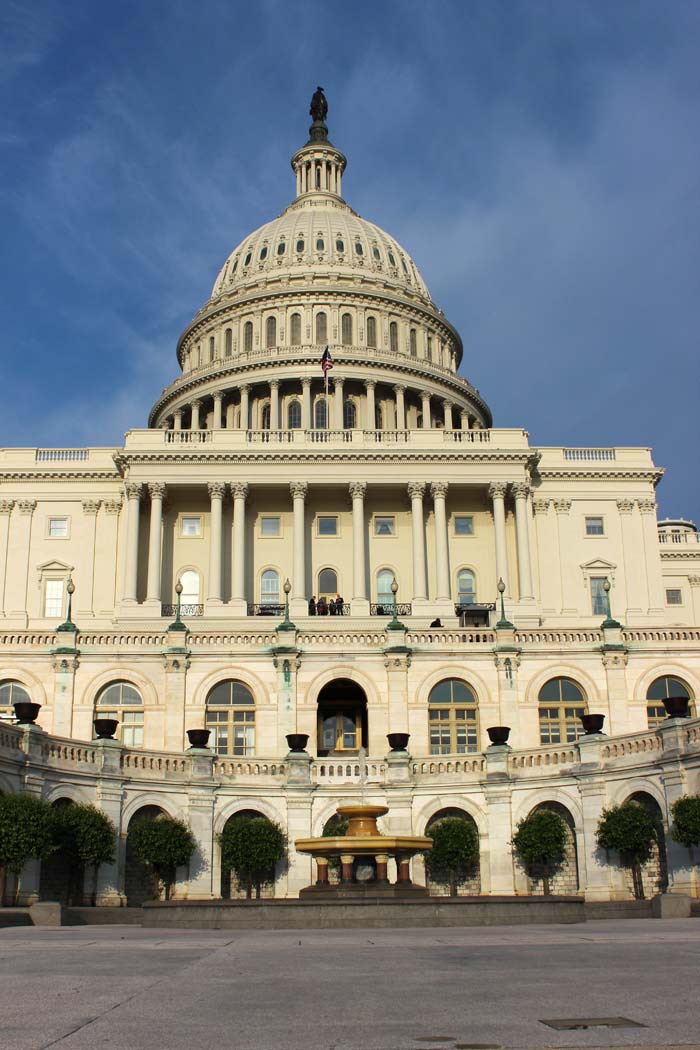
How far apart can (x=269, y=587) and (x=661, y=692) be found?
4297cm

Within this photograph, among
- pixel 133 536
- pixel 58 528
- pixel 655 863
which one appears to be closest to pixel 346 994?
pixel 655 863

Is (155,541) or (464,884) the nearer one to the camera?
(464,884)

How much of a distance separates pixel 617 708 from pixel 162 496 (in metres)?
47.2

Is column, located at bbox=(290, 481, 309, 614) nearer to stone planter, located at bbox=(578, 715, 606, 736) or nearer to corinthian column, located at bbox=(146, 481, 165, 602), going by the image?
corinthian column, located at bbox=(146, 481, 165, 602)

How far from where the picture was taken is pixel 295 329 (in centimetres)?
12962

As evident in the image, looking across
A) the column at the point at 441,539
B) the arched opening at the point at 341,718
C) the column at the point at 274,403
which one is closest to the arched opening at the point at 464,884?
the arched opening at the point at 341,718

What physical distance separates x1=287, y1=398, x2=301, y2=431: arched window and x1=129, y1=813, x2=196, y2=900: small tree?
79500mm

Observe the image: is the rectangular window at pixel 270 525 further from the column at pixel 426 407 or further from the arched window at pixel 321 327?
the arched window at pixel 321 327

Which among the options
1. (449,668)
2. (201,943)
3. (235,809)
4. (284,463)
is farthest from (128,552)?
(201,943)

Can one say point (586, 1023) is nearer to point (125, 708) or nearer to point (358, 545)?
point (125, 708)

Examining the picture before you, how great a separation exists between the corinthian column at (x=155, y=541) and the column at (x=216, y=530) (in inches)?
149

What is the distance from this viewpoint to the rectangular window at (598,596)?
303ft

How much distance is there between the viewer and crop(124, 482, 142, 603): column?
290 ft

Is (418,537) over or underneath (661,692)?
over
